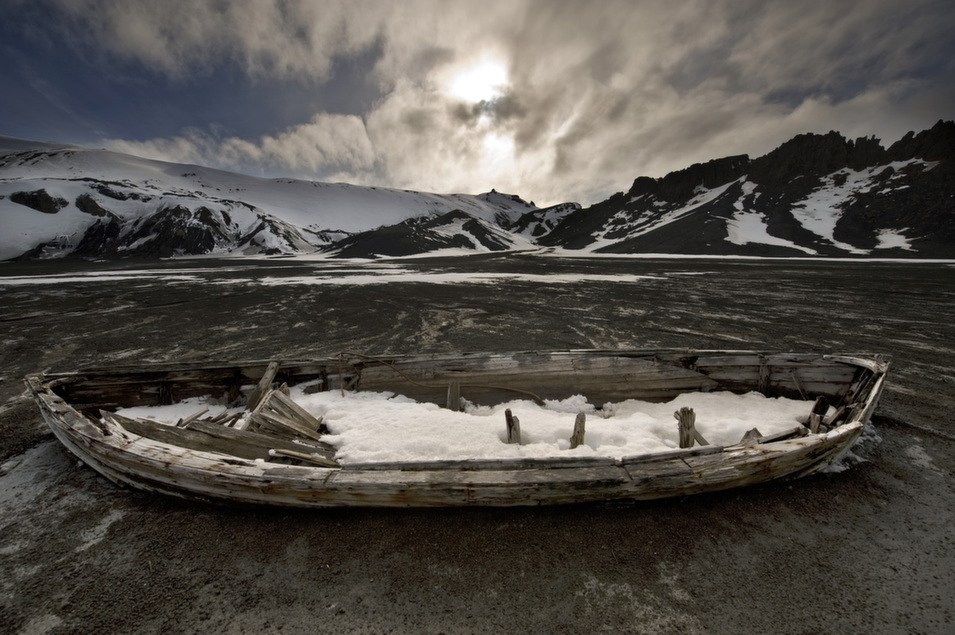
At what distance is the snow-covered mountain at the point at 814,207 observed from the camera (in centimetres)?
5831

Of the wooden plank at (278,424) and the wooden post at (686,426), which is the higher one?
the wooden post at (686,426)

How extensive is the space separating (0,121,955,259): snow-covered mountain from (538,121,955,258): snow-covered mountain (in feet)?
0.86

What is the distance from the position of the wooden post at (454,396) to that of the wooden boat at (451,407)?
20 millimetres

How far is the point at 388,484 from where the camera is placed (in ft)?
9.93

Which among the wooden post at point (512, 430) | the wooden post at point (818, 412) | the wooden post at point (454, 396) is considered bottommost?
the wooden post at point (454, 396)

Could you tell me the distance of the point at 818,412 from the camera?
496cm

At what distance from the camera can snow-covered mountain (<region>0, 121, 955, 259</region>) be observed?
6184 cm

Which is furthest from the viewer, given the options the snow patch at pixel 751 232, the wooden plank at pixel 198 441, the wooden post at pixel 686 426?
the snow patch at pixel 751 232

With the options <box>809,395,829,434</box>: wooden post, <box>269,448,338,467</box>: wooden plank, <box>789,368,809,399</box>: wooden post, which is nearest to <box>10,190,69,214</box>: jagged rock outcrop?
<box>269,448,338,467</box>: wooden plank

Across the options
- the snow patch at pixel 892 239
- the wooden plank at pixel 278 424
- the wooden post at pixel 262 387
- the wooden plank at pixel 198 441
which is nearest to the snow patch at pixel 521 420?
the wooden plank at pixel 278 424

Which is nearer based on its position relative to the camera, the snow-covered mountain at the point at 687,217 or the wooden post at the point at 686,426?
the wooden post at the point at 686,426

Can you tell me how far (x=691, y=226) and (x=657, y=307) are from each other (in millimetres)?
71163

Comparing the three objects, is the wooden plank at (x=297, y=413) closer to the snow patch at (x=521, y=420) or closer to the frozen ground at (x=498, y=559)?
the snow patch at (x=521, y=420)

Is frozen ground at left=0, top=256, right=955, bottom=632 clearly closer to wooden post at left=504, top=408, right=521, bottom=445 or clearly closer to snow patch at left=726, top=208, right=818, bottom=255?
wooden post at left=504, top=408, right=521, bottom=445
